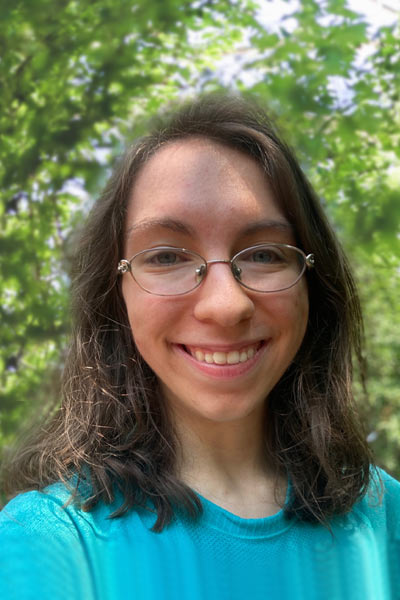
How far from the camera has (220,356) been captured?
4.61 ft

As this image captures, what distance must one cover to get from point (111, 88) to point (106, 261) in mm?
1796

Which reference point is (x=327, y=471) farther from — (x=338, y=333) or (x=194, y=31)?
(x=194, y=31)

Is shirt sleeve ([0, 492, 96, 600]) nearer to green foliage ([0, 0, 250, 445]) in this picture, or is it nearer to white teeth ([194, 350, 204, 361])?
white teeth ([194, 350, 204, 361])

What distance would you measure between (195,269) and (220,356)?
8.1 inches

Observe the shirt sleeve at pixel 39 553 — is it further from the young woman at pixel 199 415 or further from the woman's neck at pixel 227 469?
the woman's neck at pixel 227 469

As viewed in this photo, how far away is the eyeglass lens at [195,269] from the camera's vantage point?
4.57ft

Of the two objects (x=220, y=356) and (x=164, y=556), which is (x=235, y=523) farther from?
(x=220, y=356)

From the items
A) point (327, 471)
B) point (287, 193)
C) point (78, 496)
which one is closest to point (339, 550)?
point (327, 471)

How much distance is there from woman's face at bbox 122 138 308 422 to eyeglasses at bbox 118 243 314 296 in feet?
0.05

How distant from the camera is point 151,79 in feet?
10.3

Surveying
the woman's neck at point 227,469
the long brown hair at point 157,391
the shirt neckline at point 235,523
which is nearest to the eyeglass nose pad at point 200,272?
the long brown hair at point 157,391

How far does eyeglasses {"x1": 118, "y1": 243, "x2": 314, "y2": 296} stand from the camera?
4.57 ft

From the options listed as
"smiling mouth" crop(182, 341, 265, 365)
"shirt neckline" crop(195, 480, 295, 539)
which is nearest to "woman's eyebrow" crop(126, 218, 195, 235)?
"smiling mouth" crop(182, 341, 265, 365)

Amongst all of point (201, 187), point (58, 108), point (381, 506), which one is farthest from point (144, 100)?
point (381, 506)
